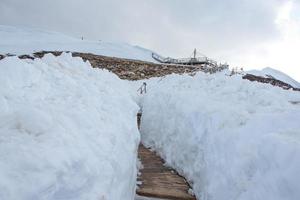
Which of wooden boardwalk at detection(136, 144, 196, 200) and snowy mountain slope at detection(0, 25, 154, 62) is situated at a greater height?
snowy mountain slope at detection(0, 25, 154, 62)

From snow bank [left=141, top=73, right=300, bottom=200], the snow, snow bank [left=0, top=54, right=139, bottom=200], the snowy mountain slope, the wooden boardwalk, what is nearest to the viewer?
snow bank [left=0, top=54, right=139, bottom=200]

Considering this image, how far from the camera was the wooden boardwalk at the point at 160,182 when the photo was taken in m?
6.50

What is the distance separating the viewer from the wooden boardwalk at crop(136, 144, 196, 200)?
650cm

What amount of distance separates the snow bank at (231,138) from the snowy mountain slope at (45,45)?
78.2 ft

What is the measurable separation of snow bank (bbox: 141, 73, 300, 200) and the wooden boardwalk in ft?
0.58

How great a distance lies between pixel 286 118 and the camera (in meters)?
5.52

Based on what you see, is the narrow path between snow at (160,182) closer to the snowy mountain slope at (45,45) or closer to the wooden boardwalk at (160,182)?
the wooden boardwalk at (160,182)

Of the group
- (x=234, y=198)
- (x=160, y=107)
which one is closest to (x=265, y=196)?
(x=234, y=198)

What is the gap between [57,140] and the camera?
3.70 meters

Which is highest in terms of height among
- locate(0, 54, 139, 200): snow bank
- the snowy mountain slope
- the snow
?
locate(0, 54, 139, 200): snow bank

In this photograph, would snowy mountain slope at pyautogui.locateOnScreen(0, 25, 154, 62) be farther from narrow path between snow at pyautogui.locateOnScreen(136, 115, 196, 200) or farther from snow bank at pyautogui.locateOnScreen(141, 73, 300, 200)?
narrow path between snow at pyautogui.locateOnScreen(136, 115, 196, 200)

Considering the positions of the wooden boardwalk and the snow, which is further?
the snow

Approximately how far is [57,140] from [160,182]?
3788 mm

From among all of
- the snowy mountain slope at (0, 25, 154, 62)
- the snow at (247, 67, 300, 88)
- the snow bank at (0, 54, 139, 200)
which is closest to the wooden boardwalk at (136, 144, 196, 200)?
the snow bank at (0, 54, 139, 200)
